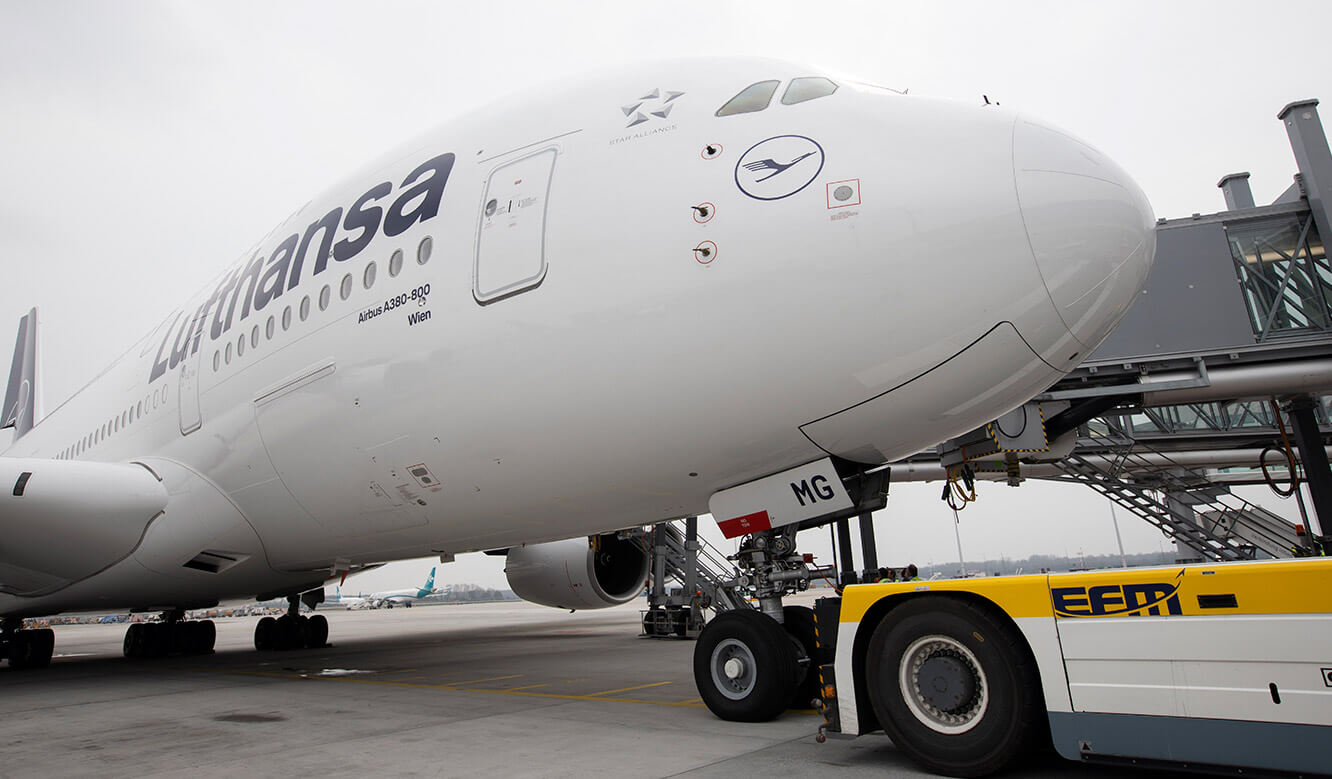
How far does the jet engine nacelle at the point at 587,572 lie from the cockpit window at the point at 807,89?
269 inches

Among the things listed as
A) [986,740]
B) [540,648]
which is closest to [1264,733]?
[986,740]

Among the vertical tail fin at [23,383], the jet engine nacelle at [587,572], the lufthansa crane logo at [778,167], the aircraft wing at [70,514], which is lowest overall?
the jet engine nacelle at [587,572]

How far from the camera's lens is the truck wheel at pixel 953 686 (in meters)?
3.38

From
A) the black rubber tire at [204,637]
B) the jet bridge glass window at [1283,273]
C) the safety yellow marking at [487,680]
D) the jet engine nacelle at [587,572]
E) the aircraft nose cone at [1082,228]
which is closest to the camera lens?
the aircraft nose cone at [1082,228]

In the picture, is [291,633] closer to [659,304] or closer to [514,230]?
[514,230]

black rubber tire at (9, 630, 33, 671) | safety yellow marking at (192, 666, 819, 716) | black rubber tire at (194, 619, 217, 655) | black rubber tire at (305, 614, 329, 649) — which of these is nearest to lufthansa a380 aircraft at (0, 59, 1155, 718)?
safety yellow marking at (192, 666, 819, 716)

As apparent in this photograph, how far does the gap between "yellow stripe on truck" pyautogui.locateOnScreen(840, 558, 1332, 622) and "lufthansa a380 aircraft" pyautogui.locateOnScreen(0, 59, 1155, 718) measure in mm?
1076

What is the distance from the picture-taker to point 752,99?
4.84 metres

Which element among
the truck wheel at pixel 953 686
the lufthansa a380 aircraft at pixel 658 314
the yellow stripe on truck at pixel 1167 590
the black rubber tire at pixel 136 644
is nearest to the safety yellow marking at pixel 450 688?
the lufthansa a380 aircraft at pixel 658 314

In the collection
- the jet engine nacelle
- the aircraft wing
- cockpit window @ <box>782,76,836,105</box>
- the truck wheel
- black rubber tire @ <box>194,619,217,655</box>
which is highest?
cockpit window @ <box>782,76,836,105</box>

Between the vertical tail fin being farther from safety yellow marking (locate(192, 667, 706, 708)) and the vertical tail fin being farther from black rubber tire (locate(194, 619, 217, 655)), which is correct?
safety yellow marking (locate(192, 667, 706, 708))

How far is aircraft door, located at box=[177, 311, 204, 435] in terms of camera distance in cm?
802

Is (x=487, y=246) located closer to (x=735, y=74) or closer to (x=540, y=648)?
(x=735, y=74)

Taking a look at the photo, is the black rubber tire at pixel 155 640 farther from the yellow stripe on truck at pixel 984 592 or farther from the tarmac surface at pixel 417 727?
the yellow stripe on truck at pixel 984 592
